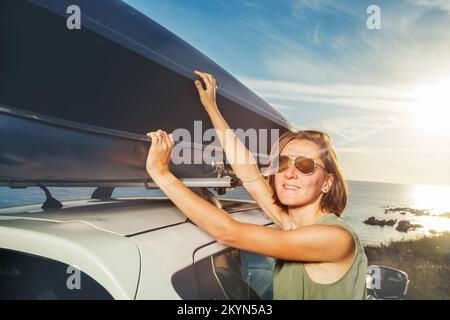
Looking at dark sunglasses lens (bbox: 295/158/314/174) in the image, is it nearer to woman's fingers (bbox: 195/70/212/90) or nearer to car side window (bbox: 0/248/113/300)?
woman's fingers (bbox: 195/70/212/90)

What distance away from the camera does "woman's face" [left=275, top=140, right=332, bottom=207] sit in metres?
1.59

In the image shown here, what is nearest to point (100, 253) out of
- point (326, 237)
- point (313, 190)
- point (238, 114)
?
point (326, 237)

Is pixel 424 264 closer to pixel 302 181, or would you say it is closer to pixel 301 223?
pixel 301 223

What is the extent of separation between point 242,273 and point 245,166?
62cm

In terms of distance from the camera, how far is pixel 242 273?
5.48ft

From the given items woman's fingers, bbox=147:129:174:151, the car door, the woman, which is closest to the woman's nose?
the woman

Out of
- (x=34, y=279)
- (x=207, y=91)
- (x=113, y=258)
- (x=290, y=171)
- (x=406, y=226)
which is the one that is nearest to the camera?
(x=113, y=258)

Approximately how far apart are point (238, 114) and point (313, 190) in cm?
135

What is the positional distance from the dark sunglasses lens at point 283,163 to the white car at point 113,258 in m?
0.48

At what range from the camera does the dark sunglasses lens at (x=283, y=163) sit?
1.64m

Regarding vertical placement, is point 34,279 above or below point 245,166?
below

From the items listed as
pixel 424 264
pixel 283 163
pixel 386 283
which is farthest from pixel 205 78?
pixel 424 264

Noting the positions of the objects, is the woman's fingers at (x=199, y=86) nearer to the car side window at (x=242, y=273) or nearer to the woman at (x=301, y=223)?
the woman at (x=301, y=223)

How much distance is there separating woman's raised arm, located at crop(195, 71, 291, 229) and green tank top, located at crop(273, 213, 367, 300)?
434 millimetres
